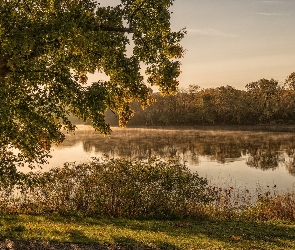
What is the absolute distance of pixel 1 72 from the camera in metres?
16.4

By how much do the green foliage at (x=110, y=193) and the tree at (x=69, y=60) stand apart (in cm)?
251

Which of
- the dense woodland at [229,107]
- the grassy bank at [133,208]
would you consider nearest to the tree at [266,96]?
the dense woodland at [229,107]

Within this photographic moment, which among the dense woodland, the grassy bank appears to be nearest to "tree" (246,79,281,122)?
the dense woodland

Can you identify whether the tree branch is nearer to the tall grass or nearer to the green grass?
the tall grass

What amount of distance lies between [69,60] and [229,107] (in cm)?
12795

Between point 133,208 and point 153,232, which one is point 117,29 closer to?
point 133,208

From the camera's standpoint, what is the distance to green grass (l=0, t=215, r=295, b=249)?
1429 centimetres

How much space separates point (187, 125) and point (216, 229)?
13232cm

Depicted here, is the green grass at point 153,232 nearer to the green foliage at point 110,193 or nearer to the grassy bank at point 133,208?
the grassy bank at point 133,208

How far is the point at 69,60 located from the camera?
16656mm

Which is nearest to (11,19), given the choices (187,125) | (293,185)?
(293,185)

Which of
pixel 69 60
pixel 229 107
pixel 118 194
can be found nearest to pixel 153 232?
pixel 118 194

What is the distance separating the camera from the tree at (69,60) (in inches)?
587

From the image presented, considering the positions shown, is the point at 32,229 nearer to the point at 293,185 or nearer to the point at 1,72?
the point at 1,72
